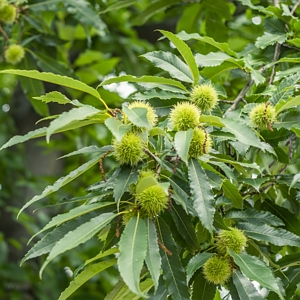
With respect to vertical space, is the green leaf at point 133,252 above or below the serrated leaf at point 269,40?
below

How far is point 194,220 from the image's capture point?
3.19 ft

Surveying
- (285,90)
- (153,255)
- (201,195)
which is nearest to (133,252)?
(153,255)

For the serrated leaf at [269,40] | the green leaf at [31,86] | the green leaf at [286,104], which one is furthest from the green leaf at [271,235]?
the green leaf at [31,86]

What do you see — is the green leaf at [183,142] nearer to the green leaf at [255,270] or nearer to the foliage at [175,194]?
the foliage at [175,194]

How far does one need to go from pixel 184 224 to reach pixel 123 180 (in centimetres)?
15

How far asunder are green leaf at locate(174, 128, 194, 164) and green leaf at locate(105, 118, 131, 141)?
0.08 meters

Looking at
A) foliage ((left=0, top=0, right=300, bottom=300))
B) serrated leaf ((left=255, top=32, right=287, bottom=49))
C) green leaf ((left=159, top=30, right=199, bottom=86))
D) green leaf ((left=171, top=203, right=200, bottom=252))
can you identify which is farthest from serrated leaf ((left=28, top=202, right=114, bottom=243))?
serrated leaf ((left=255, top=32, right=287, bottom=49))

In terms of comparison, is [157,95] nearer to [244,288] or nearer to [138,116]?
[138,116]

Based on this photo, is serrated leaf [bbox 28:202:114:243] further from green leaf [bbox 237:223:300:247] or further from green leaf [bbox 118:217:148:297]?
green leaf [bbox 237:223:300:247]

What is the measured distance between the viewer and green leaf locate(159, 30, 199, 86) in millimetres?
947

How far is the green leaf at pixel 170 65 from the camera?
1021 millimetres

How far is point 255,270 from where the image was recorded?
84 centimetres

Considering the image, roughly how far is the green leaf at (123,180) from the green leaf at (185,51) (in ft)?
0.87

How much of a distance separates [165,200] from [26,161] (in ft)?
6.94
